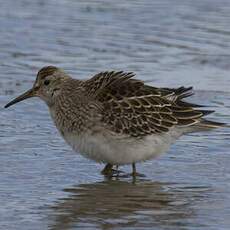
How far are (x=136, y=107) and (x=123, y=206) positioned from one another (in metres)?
1.68

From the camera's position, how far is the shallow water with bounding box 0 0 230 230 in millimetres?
10023

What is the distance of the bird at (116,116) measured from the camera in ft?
37.0

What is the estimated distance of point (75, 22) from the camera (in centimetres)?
1914

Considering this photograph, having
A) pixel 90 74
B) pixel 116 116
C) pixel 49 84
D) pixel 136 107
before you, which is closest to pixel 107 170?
pixel 116 116

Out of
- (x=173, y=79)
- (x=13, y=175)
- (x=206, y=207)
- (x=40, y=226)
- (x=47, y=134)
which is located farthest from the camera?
(x=173, y=79)

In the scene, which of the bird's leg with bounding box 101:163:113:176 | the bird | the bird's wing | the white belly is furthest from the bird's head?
the bird's leg with bounding box 101:163:113:176

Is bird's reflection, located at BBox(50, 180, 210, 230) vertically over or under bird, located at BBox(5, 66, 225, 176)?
under

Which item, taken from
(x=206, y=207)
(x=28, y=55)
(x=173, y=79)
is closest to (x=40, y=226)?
(x=206, y=207)

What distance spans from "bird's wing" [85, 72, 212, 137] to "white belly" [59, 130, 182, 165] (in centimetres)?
10

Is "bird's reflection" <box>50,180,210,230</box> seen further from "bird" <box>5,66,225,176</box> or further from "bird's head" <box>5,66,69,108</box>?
"bird's head" <box>5,66,69,108</box>

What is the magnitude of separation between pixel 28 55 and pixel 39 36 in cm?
120

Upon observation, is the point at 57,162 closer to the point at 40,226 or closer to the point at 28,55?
the point at 40,226

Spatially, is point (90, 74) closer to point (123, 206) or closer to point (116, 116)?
point (116, 116)

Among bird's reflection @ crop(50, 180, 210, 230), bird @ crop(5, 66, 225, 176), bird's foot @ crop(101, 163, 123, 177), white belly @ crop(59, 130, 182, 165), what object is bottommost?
bird's reflection @ crop(50, 180, 210, 230)
